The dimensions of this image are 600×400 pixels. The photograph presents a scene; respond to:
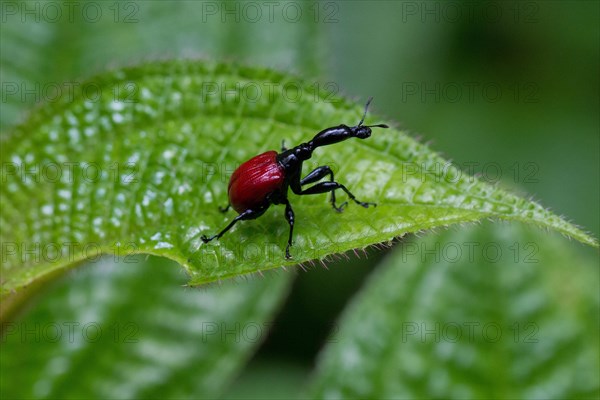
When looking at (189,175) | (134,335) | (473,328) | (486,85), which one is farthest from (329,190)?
(486,85)

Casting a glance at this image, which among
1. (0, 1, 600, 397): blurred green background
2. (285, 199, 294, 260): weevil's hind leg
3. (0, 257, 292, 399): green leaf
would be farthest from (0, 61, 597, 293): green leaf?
(0, 1, 600, 397): blurred green background

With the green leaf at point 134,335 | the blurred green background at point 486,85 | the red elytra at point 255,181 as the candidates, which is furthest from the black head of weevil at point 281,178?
the blurred green background at point 486,85

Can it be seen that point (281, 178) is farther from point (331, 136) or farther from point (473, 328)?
point (473, 328)

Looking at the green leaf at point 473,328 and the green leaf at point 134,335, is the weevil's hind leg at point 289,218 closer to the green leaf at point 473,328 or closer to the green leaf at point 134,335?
the green leaf at point 473,328

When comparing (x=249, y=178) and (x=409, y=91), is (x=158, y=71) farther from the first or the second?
(x=409, y=91)

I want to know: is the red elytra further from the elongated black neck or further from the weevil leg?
the elongated black neck

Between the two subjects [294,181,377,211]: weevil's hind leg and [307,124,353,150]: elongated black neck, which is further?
[307,124,353,150]: elongated black neck
